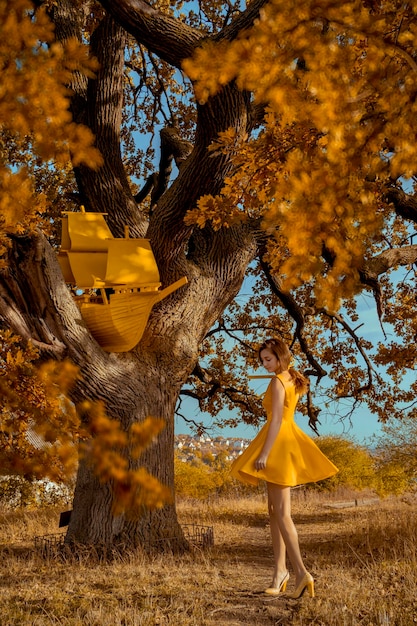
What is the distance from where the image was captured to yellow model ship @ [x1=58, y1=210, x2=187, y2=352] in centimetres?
720

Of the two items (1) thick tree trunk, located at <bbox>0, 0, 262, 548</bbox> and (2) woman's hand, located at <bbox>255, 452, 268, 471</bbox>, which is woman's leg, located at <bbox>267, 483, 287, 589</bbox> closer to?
(2) woman's hand, located at <bbox>255, 452, 268, 471</bbox>

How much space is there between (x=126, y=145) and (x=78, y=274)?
4.99 meters

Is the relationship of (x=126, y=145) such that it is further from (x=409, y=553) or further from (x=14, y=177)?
(x=409, y=553)

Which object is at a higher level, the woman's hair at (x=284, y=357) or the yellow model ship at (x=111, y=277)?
the yellow model ship at (x=111, y=277)

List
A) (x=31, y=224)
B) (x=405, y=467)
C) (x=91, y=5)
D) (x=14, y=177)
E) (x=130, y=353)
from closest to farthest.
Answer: (x=14, y=177) < (x=31, y=224) < (x=130, y=353) < (x=91, y=5) < (x=405, y=467)

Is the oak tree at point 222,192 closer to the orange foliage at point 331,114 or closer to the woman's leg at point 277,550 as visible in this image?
the orange foliage at point 331,114

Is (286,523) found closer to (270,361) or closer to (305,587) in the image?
(305,587)

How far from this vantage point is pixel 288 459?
184 inches

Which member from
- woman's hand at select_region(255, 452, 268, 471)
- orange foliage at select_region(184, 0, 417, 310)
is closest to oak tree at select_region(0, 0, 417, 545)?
orange foliage at select_region(184, 0, 417, 310)

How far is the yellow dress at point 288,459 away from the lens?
182 inches

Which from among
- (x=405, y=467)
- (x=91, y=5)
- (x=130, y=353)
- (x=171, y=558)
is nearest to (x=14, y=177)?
(x=130, y=353)

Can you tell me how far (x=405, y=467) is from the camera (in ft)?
38.7

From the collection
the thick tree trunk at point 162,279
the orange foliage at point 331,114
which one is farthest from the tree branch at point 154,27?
the orange foliage at point 331,114

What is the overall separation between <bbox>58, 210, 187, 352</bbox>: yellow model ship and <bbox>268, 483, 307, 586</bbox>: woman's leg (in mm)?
3101
